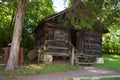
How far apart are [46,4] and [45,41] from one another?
43.7 feet

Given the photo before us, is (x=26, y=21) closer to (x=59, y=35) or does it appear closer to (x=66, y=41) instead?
(x=59, y=35)

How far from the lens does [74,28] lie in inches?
680

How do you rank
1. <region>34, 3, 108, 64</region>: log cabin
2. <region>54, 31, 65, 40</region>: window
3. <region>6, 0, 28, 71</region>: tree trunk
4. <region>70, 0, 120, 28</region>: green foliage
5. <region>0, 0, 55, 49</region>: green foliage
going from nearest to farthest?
<region>70, 0, 120, 28</region>: green foliage < <region>6, 0, 28, 71</region>: tree trunk < <region>34, 3, 108, 64</region>: log cabin < <region>54, 31, 65, 40</region>: window < <region>0, 0, 55, 49</region>: green foliage

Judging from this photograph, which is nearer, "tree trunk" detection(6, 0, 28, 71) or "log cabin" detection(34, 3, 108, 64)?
"tree trunk" detection(6, 0, 28, 71)

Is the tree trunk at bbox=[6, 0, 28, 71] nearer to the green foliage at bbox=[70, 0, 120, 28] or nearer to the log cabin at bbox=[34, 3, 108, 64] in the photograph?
the green foliage at bbox=[70, 0, 120, 28]

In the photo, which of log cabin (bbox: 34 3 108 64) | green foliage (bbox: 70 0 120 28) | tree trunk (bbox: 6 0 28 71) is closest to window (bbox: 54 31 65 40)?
log cabin (bbox: 34 3 108 64)

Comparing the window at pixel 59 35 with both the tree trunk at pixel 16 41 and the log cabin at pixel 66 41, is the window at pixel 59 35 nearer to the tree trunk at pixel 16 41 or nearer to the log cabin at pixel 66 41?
the log cabin at pixel 66 41

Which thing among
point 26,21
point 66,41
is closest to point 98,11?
point 66,41

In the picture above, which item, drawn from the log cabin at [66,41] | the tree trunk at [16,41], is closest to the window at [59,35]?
the log cabin at [66,41]

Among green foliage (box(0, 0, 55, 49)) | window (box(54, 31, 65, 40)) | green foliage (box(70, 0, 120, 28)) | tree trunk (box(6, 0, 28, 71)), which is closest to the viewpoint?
green foliage (box(70, 0, 120, 28))

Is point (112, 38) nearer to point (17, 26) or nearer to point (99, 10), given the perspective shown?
point (99, 10)

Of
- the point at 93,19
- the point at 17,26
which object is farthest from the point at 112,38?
the point at 17,26

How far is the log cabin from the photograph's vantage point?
16.0 meters

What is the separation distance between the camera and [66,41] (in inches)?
666
